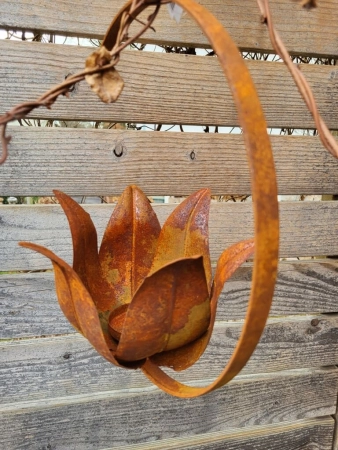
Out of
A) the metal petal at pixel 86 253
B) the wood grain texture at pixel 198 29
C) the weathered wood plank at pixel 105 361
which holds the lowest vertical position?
the weathered wood plank at pixel 105 361

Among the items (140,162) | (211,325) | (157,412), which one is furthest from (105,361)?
(211,325)

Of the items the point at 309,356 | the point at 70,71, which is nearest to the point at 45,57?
the point at 70,71

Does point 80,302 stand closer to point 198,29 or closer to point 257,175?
point 257,175

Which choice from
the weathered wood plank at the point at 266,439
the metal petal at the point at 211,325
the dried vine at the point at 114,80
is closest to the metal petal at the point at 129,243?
the metal petal at the point at 211,325

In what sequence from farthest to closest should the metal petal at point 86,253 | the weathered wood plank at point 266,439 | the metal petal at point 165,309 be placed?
1. the weathered wood plank at point 266,439
2. the metal petal at point 86,253
3. the metal petal at point 165,309

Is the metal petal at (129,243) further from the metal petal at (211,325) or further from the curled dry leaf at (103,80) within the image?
the curled dry leaf at (103,80)

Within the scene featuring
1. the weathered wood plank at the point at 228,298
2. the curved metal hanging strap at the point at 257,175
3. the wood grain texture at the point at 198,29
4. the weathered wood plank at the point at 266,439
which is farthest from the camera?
the weathered wood plank at the point at 266,439
